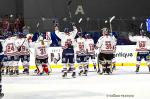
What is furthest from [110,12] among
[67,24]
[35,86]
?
[35,86]

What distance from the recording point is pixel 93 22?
2275 cm

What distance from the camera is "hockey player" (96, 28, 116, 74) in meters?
16.0

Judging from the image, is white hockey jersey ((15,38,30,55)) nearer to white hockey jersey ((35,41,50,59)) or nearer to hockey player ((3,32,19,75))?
hockey player ((3,32,19,75))

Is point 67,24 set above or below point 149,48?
above

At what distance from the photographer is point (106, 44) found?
16.0 metres

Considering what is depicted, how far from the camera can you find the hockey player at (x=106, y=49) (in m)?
16.0

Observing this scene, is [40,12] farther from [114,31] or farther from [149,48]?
[149,48]

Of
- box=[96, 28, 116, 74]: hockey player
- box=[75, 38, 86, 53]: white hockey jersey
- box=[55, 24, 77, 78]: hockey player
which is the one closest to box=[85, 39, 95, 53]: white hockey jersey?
box=[75, 38, 86, 53]: white hockey jersey

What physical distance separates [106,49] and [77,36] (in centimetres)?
357

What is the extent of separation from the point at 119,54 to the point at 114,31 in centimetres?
246

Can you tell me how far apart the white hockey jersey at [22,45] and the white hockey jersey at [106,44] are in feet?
8.31

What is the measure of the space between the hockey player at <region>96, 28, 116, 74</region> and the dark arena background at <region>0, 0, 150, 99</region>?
0.40 m

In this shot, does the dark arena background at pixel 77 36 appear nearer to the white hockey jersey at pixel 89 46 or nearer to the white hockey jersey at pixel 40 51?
the white hockey jersey at pixel 40 51

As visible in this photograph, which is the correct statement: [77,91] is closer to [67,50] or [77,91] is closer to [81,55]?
[67,50]
